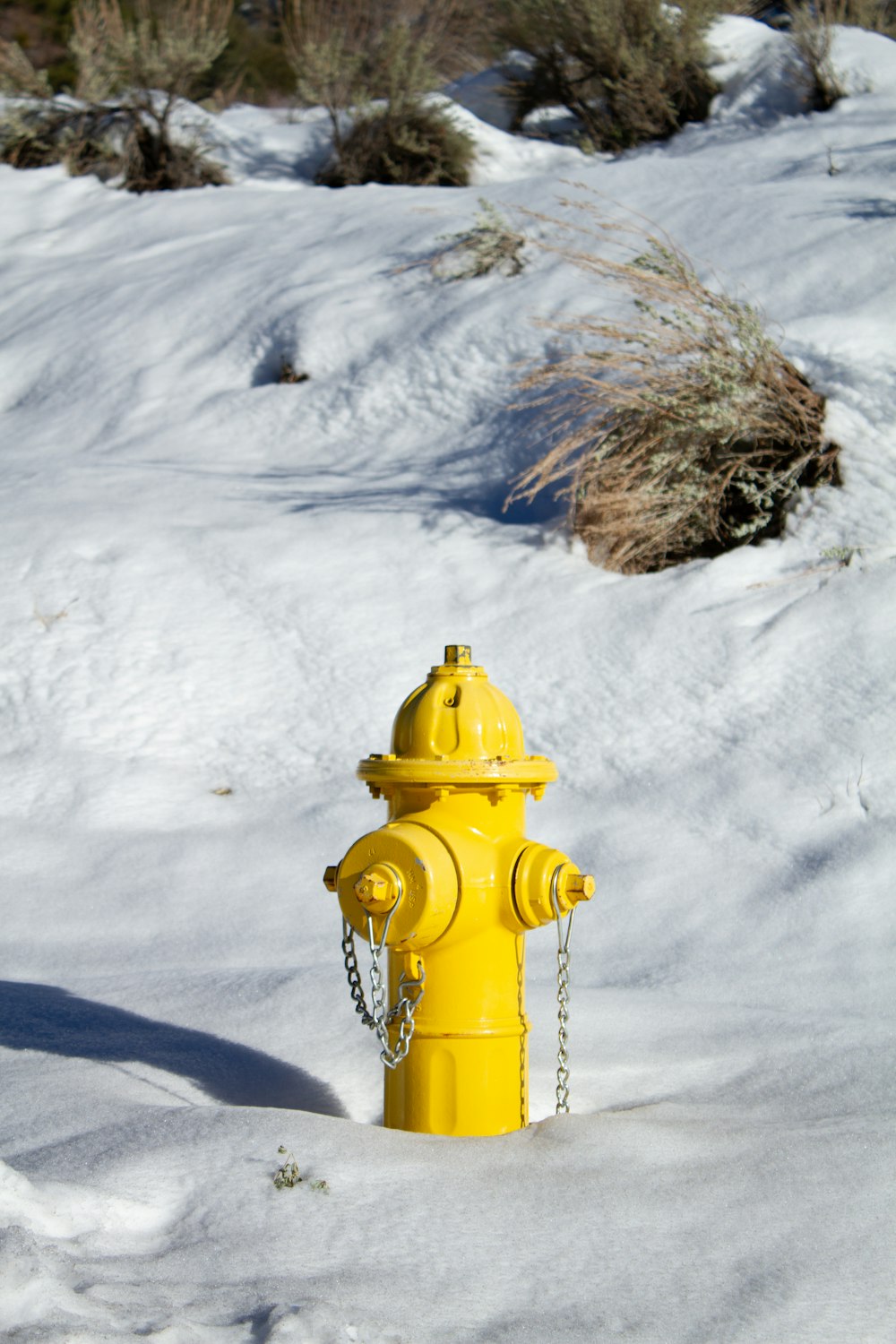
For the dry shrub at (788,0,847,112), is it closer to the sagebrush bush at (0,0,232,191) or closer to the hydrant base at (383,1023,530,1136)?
the sagebrush bush at (0,0,232,191)

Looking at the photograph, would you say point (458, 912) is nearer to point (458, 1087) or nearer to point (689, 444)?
point (458, 1087)

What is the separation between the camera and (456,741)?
2029mm

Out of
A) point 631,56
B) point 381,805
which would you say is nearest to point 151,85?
point 631,56

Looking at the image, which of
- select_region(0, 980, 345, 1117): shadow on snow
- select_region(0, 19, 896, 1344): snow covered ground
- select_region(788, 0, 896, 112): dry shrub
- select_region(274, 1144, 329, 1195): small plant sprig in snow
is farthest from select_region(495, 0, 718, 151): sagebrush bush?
select_region(274, 1144, 329, 1195): small plant sprig in snow

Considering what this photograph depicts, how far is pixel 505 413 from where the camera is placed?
4.88 meters

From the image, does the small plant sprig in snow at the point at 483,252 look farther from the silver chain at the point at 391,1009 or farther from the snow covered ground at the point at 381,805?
the silver chain at the point at 391,1009

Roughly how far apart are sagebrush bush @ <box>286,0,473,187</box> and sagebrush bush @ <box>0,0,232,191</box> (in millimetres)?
841

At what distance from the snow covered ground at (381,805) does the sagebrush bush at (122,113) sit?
4.81 ft

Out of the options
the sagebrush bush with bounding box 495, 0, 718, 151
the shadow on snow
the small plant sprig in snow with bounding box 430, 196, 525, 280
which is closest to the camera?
the shadow on snow

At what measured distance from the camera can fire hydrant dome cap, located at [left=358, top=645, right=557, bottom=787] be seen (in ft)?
6.55

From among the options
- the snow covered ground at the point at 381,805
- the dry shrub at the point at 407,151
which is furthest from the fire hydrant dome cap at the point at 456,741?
the dry shrub at the point at 407,151

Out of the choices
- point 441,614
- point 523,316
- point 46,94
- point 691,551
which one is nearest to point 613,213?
point 523,316

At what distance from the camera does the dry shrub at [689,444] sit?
4.07 metres

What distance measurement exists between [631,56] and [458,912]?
7.72 meters
